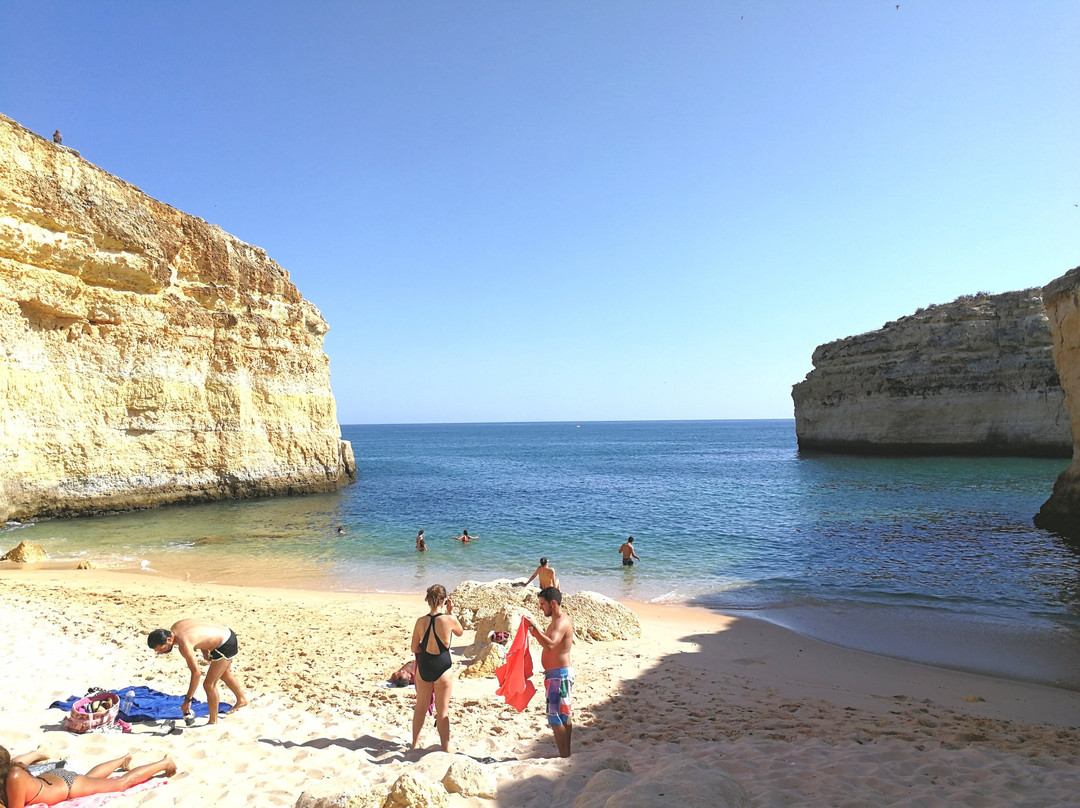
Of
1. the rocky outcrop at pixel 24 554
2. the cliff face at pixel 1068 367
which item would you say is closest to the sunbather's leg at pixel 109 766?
the rocky outcrop at pixel 24 554

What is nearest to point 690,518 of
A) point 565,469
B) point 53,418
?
point 53,418

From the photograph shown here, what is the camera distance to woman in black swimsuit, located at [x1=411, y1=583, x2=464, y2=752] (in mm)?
4738

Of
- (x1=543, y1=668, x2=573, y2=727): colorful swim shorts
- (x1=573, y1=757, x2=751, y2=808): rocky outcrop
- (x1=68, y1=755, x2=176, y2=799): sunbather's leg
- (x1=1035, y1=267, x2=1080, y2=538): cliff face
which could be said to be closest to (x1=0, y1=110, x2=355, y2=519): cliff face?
(x1=68, y1=755, x2=176, y2=799): sunbather's leg

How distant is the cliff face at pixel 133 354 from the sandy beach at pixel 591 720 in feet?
42.8

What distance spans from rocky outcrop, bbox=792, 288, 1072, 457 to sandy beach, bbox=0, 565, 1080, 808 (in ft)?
126

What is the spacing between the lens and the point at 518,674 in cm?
505

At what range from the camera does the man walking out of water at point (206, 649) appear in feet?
16.8

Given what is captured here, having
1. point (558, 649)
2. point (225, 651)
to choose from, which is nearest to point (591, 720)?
point (558, 649)

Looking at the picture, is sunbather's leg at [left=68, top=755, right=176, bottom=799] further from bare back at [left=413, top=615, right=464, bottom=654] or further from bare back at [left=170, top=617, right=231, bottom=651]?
bare back at [left=413, top=615, right=464, bottom=654]

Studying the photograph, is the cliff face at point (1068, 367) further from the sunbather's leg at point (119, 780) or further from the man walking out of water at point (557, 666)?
the sunbather's leg at point (119, 780)

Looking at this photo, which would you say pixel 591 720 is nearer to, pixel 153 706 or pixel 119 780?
pixel 119 780

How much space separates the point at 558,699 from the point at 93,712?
397 centimetres

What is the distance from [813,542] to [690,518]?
219 inches

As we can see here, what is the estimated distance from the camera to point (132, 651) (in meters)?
7.18
